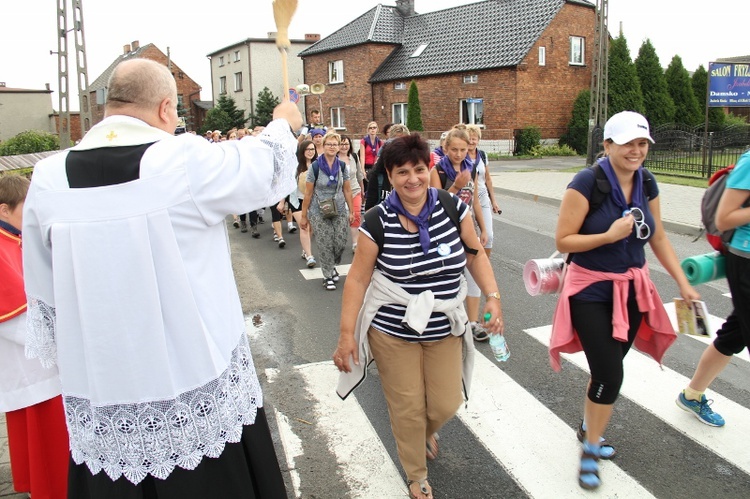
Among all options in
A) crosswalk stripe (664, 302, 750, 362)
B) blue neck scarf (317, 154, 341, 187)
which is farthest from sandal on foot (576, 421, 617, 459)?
blue neck scarf (317, 154, 341, 187)

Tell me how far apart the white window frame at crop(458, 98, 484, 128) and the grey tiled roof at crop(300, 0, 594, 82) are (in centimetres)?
162

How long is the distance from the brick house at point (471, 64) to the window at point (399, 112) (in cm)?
6

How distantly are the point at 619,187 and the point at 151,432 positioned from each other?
2531 millimetres

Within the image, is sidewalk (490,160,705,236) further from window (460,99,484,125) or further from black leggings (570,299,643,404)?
window (460,99,484,125)

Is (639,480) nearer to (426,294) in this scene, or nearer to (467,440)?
(467,440)

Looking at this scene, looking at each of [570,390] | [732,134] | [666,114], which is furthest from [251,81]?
[570,390]

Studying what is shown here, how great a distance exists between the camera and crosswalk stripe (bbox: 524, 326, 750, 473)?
362 cm

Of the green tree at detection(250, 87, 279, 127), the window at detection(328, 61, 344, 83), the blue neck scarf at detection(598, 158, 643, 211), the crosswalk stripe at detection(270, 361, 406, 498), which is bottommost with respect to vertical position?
the crosswalk stripe at detection(270, 361, 406, 498)

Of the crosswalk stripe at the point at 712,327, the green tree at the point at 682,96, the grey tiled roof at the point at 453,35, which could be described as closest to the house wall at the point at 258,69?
the grey tiled roof at the point at 453,35

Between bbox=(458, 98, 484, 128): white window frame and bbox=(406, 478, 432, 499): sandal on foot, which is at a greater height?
bbox=(458, 98, 484, 128): white window frame

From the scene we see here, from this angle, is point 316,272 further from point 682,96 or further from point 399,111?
point 682,96

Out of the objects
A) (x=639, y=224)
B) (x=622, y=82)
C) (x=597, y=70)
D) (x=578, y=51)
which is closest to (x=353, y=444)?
Answer: (x=639, y=224)

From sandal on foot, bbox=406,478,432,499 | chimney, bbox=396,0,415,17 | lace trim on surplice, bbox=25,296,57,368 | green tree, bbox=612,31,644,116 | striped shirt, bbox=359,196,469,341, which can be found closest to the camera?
lace trim on surplice, bbox=25,296,57,368

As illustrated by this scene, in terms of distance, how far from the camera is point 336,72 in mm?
38094
